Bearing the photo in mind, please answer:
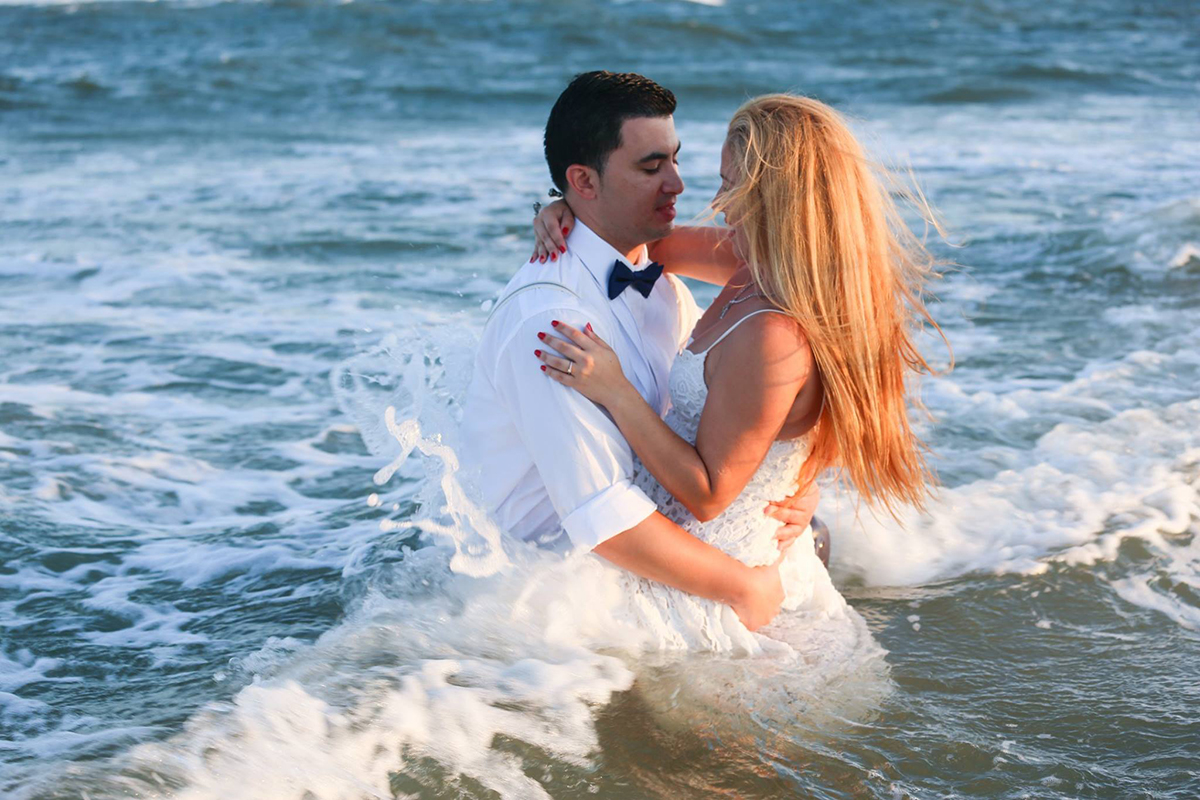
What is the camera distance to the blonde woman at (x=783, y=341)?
133 inches

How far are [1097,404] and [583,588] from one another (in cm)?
403

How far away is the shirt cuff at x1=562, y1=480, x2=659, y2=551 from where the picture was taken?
337 centimetres

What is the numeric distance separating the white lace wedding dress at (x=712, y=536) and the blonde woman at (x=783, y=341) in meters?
0.01

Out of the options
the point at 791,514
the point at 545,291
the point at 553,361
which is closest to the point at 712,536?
the point at 791,514

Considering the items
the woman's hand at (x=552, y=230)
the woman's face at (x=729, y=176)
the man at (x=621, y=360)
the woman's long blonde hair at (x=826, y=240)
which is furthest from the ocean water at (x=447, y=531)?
the woman's face at (x=729, y=176)

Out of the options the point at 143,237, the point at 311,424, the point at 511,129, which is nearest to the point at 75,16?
the point at 511,129

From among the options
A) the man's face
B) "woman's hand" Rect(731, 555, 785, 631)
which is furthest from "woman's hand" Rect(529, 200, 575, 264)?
"woman's hand" Rect(731, 555, 785, 631)

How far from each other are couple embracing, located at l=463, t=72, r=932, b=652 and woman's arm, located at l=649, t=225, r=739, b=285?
0.42 m

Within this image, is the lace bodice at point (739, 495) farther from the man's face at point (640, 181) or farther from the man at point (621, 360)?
the man's face at point (640, 181)

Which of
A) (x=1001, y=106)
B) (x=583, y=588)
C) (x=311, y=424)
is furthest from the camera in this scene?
(x=1001, y=106)

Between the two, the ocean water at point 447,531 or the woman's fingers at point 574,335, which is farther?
the ocean water at point 447,531

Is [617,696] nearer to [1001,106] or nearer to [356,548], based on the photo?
[356,548]

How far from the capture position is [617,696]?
3723 mm

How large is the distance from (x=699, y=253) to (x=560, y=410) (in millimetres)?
1242
